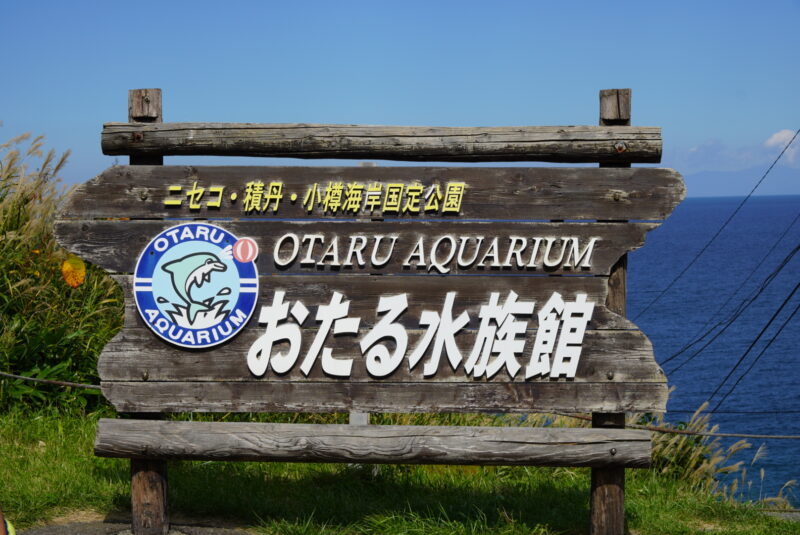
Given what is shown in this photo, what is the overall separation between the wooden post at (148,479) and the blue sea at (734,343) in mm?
5453

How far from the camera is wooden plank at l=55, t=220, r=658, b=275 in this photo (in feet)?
19.4

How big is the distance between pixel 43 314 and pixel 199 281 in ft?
11.9

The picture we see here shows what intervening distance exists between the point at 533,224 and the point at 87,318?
503cm

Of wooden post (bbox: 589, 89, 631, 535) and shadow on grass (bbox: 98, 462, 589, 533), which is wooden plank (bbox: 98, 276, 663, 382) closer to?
wooden post (bbox: 589, 89, 631, 535)

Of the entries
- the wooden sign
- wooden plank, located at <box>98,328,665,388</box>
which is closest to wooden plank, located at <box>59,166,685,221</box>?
the wooden sign

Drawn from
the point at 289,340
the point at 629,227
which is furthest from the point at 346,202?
the point at 629,227

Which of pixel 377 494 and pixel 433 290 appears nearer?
pixel 433 290

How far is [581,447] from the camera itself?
19.5ft

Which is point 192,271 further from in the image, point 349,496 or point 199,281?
point 349,496

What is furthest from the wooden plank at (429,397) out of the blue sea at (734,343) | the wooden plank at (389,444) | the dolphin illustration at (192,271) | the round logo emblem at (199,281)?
the blue sea at (734,343)

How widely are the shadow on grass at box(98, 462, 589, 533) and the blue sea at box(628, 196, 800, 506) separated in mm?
2631

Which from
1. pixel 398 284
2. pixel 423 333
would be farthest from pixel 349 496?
pixel 398 284

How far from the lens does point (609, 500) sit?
6066 millimetres

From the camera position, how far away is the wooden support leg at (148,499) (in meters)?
6.12
